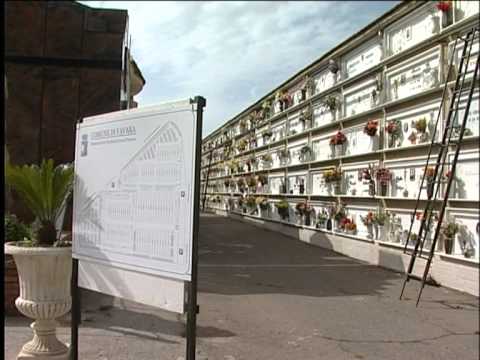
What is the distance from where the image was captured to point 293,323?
5836 millimetres

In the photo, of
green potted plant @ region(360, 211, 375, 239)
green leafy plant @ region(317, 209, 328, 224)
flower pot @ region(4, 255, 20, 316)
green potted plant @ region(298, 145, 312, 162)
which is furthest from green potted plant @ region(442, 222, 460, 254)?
green potted plant @ region(298, 145, 312, 162)

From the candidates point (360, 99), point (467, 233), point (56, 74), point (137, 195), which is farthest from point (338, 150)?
point (137, 195)

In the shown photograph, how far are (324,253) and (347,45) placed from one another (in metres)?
4.54

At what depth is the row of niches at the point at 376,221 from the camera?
765cm

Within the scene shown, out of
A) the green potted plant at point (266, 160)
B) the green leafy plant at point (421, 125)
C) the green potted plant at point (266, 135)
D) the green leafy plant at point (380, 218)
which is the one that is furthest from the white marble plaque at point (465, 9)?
the green potted plant at point (266, 160)

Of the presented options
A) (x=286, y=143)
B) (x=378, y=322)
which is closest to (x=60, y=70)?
(x=378, y=322)

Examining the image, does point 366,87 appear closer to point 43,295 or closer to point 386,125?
point 386,125

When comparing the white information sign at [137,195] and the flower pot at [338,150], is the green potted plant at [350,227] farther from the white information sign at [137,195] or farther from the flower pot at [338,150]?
the white information sign at [137,195]

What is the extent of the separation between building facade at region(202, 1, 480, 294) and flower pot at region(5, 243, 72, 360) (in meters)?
5.27

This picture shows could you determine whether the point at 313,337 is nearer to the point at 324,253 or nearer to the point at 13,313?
the point at 13,313

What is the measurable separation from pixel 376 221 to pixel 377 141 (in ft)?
4.96

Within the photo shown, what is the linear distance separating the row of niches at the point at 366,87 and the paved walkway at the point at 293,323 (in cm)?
318

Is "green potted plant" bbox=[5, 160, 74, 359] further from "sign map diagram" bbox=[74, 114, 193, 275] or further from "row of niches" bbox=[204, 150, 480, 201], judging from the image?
"row of niches" bbox=[204, 150, 480, 201]

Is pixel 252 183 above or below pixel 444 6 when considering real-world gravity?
below
